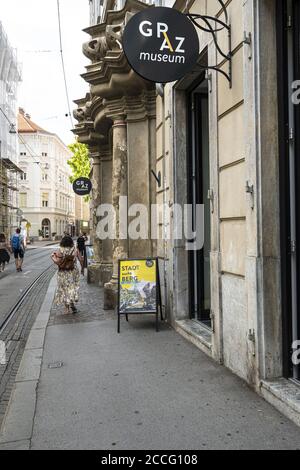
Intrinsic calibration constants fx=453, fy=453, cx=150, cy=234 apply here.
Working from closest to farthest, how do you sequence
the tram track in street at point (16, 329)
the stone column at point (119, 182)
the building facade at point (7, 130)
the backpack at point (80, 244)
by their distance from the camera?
the tram track in street at point (16, 329), the stone column at point (119, 182), the backpack at point (80, 244), the building facade at point (7, 130)

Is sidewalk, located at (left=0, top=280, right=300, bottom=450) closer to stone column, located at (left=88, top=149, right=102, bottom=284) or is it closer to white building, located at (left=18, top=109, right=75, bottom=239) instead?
stone column, located at (left=88, top=149, right=102, bottom=284)

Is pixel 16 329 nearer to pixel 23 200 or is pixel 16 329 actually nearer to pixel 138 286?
pixel 138 286

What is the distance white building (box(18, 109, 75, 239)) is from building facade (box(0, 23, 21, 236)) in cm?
2136

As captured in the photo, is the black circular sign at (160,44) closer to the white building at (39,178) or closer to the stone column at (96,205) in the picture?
the stone column at (96,205)

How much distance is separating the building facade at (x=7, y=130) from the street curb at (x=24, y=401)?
114ft

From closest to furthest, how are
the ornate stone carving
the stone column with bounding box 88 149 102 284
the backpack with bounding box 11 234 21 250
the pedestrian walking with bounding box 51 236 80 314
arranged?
the pedestrian walking with bounding box 51 236 80 314
the ornate stone carving
the stone column with bounding box 88 149 102 284
the backpack with bounding box 11 234 21 250

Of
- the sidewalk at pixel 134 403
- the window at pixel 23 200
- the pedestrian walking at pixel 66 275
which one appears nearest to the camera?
the sidewalk at pixel 134 403

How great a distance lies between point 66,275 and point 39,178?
209 ft

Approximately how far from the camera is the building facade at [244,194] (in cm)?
406

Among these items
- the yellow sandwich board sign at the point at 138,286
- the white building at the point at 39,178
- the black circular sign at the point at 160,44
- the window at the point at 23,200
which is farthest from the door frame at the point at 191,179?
the window at the point at 23,200

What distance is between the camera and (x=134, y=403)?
400 centimetres

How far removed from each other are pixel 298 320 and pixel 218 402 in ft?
3.32

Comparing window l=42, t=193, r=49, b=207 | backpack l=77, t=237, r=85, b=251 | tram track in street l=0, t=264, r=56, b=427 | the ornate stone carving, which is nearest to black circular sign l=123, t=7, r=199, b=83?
tram track in street l=0, t=264, r=56, b=427

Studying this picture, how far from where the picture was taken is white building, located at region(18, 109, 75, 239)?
68.9m
